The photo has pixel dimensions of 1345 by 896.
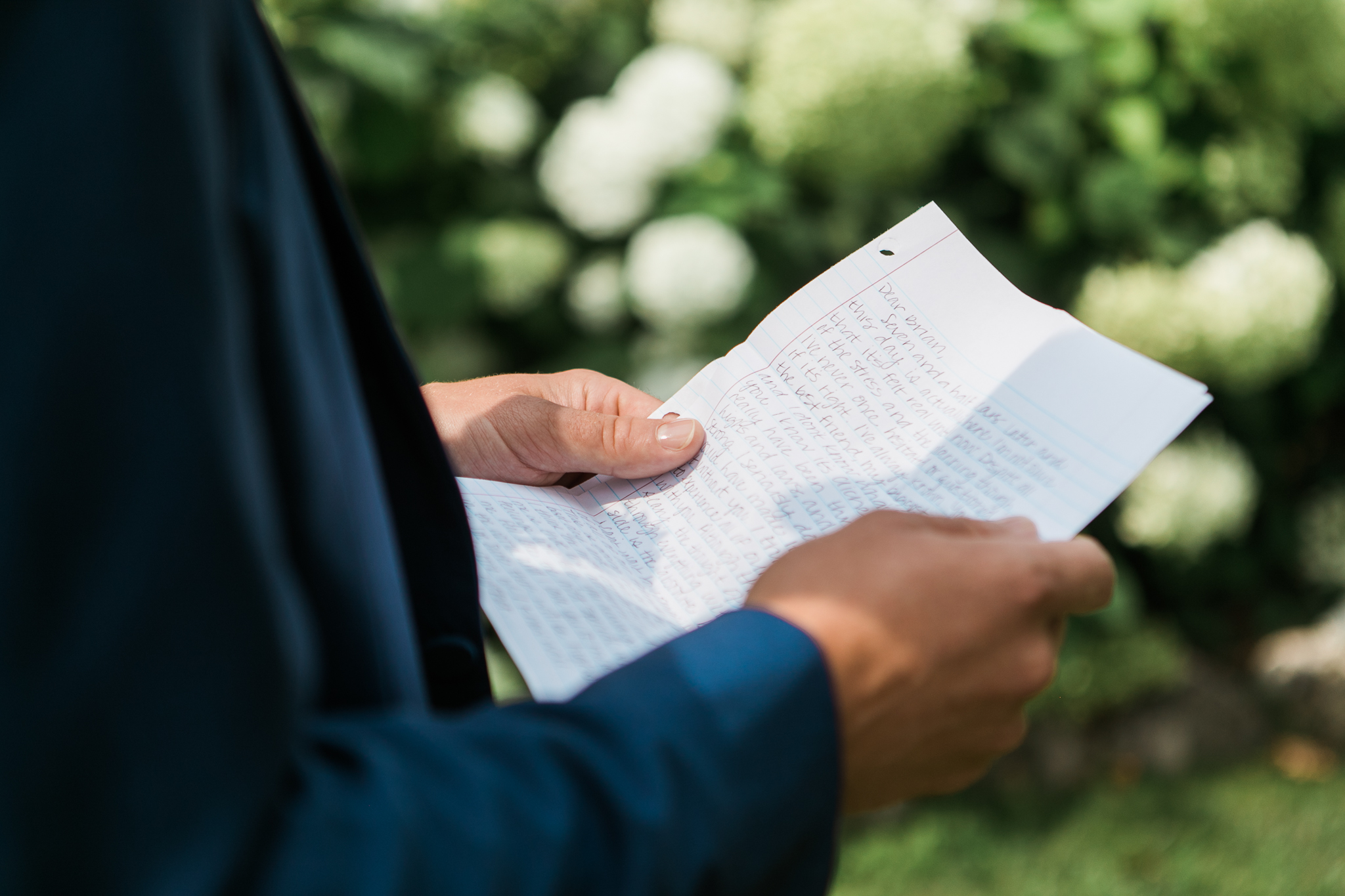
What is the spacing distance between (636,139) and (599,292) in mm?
332

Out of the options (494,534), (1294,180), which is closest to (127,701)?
(494,534)

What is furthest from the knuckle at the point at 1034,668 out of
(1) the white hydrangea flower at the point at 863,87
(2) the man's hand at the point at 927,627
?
(1) the white hydrangea flower at the point at 863,87

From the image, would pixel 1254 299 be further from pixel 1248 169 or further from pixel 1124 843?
pixel 1124 843

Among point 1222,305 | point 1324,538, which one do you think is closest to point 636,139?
point 1222,305

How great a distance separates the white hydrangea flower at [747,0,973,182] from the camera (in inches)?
75.4

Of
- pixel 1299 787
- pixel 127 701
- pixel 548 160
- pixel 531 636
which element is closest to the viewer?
pixel 127 701

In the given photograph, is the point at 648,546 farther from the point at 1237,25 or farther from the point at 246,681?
the point at 1237,25

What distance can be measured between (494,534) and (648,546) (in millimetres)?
145

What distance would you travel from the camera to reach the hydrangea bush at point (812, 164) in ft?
6.40

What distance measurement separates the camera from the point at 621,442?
0.99m

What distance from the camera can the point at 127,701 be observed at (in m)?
0.38

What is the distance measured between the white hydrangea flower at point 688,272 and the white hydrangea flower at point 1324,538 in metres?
1.85

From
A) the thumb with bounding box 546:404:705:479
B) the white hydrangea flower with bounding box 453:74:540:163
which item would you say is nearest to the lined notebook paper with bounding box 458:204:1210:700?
the thumb with bounding box 546:404:705:479

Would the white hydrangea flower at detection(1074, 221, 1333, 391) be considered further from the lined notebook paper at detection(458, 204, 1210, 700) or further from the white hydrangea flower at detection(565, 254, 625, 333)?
the lined notebook paper at detection(458, 204, 1210, 700)
